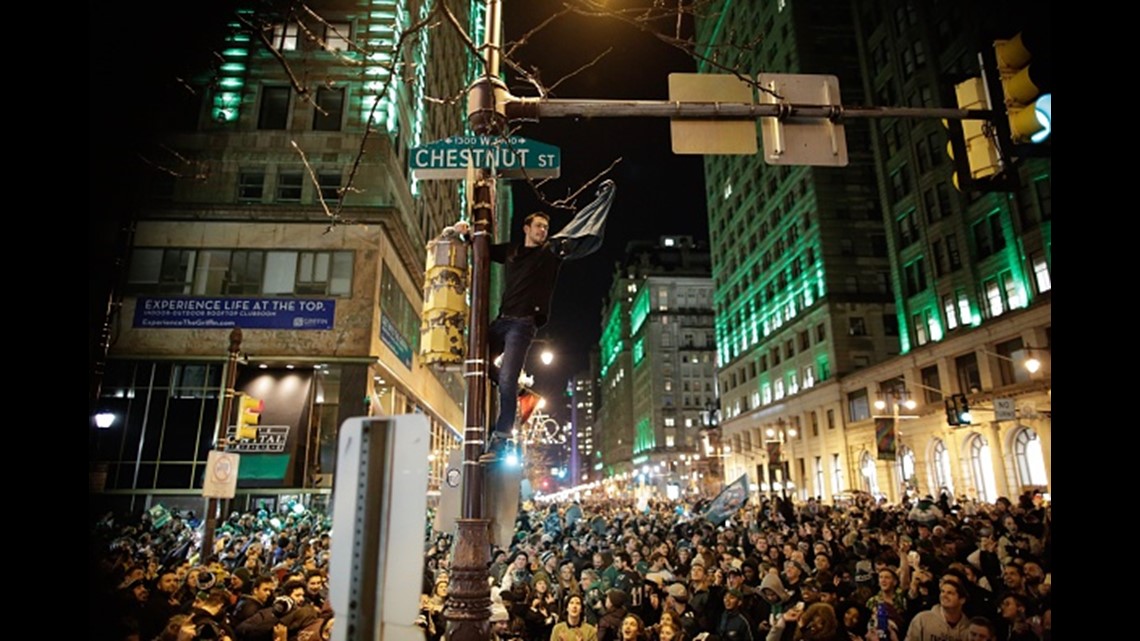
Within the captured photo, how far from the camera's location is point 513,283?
5977 mm

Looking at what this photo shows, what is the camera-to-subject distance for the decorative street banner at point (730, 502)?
19.1 m

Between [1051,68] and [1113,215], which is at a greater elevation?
[1051,68]

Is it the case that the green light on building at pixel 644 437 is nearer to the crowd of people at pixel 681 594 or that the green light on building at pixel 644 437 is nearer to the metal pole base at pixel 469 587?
the crowd of people at pixel 681 594

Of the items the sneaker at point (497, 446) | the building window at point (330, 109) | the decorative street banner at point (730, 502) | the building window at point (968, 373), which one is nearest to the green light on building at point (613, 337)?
the building window at point (968, 373)

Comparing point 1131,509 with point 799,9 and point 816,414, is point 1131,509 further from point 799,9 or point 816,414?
point 799,9

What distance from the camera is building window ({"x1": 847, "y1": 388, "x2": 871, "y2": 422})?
2074 inches

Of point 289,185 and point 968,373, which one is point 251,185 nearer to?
point 289,185

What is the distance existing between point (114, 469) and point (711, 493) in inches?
2614

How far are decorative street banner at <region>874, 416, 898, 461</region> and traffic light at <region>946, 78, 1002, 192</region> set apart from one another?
33.4 m

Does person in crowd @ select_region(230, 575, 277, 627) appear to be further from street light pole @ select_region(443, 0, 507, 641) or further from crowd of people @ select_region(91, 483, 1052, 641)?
street light pole @ select_region(443, 0, 507, 641)

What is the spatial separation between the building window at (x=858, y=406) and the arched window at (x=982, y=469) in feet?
38.5

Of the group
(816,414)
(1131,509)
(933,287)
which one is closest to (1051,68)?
(1131,509)

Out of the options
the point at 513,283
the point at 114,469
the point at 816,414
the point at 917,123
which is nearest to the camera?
the point at 513,283

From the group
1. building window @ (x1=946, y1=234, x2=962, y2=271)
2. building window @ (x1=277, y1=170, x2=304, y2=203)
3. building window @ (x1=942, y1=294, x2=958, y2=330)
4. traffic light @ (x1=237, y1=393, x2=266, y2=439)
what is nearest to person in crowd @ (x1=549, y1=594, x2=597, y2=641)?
traffic light @ (x1=237, y1=393, x2=266, y2=439)
